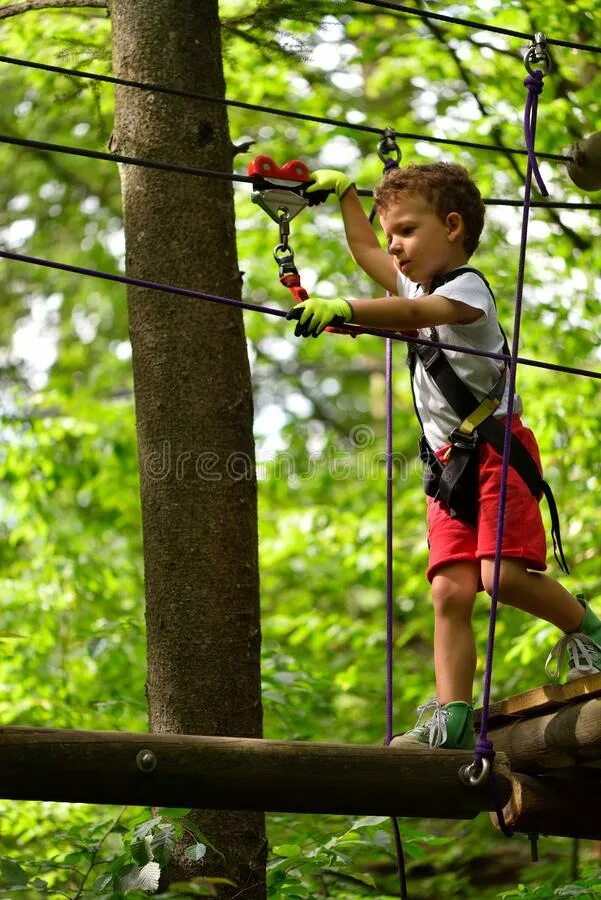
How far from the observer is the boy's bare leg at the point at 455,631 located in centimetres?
250

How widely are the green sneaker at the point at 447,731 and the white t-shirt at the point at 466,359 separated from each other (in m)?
0.65

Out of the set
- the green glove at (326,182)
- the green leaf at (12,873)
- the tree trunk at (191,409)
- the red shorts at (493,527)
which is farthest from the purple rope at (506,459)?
the green leaf at (12,873)

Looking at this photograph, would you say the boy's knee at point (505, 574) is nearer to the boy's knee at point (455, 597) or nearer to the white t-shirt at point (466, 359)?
the boy's knee at point (455, 597)

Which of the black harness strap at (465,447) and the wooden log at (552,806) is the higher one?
the black harness strap at (465,447)

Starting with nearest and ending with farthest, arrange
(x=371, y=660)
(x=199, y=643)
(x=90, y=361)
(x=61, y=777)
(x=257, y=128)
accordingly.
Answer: (x=61, y=777)
(x=199, y=643)
(x=371, y=660)
(x=257, y=128)
(x=90, y=361)

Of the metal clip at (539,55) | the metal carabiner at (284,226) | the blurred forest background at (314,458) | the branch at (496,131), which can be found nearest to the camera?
the metal carabiner at (284,226)

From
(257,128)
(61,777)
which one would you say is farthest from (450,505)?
(257,128)

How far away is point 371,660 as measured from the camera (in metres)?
6.34

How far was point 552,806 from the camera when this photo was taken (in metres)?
2.64

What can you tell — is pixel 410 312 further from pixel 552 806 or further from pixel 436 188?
pixel 552 806

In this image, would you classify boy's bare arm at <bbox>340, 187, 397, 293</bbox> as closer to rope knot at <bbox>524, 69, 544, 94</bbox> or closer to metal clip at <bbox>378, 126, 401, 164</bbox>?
metal clip at <bbox>378, 126, 401, 164</bbox>

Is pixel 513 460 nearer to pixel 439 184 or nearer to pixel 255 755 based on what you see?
pixel 439 184

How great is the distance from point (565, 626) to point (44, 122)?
260 inches

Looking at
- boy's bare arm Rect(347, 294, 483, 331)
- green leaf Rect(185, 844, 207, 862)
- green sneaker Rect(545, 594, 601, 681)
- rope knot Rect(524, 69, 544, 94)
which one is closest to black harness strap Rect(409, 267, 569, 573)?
boy's bare arm Rect(347, 294, 483, 331)
